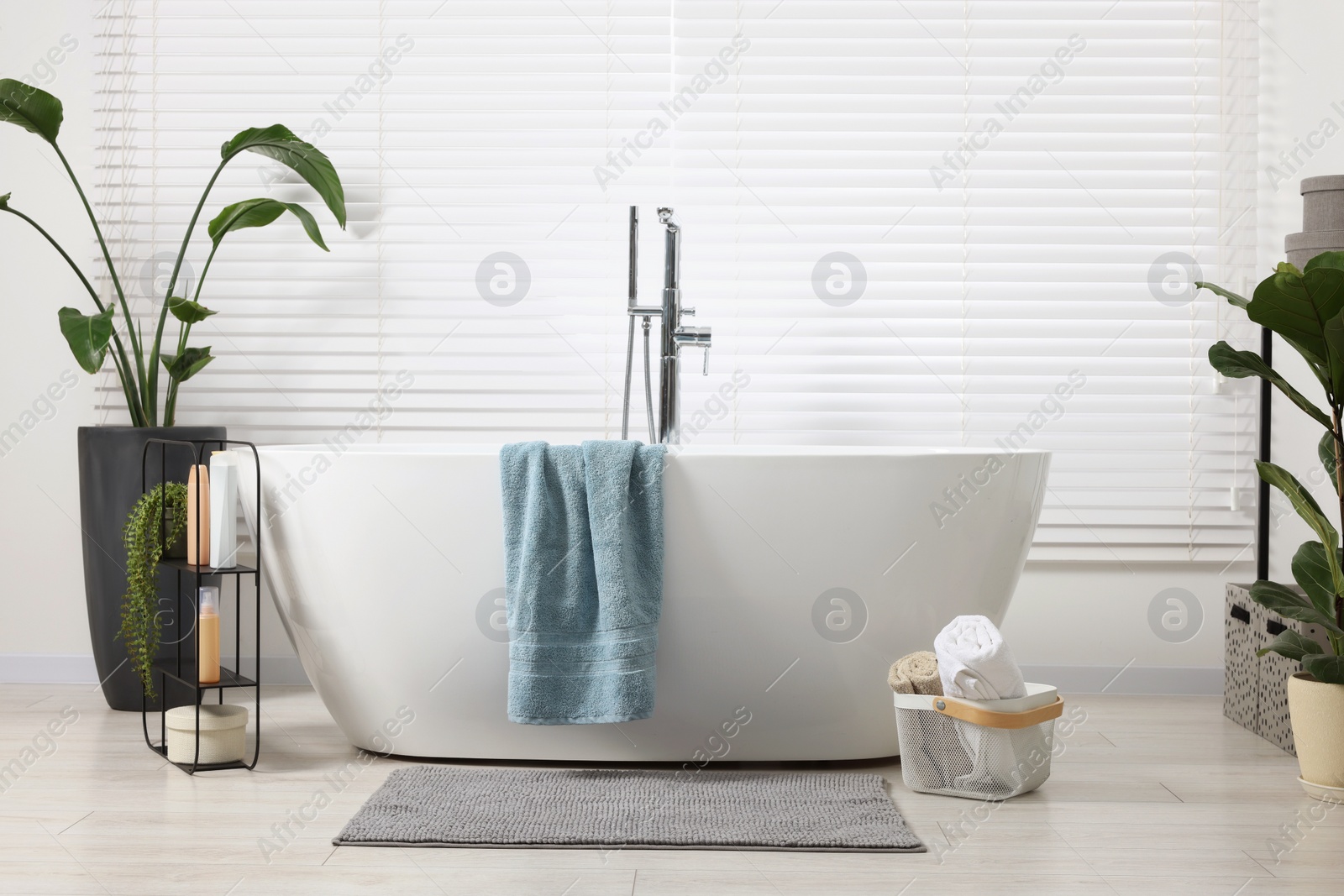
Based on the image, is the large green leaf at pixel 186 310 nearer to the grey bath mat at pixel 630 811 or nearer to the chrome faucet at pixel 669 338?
the chrome faucet at pixel 669 338

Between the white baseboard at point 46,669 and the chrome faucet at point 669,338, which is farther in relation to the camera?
the white baseboard at point 46,669

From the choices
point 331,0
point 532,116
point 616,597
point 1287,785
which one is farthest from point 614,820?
point 331,0

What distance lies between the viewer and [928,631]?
203cm

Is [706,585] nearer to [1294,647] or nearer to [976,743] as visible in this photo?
[976,743]

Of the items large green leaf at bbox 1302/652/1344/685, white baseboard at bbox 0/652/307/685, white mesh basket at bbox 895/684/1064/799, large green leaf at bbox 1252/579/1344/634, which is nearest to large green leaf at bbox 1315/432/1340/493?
large green leaf at bbox 1252/579/1344/634

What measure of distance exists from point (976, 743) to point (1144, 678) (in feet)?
3.65

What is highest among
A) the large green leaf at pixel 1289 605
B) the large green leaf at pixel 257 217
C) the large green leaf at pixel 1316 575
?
the large green leaf at pixel 257 217

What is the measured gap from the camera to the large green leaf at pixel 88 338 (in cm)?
240

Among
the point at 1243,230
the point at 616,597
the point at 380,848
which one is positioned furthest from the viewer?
the point at 1243,230

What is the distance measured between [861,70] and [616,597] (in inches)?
63.5

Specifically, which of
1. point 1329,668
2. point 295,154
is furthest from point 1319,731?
point 295,154

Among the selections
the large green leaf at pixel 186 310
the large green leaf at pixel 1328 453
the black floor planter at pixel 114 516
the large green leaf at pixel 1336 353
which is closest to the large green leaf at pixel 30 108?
the large green leaf at pixel 186 310

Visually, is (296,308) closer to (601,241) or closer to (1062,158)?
(601,241)

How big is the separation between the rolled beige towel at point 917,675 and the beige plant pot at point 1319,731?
62 cm
